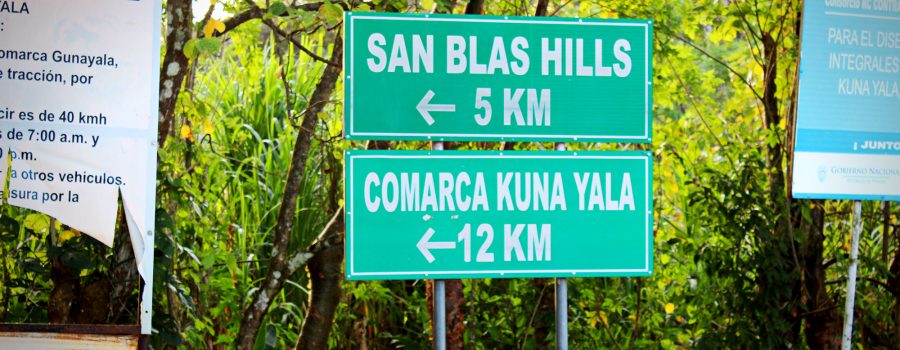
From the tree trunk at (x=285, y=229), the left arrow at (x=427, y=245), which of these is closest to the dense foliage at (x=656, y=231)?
the tree trunk at (x=285, y=229)

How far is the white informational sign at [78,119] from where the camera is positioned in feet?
14.2

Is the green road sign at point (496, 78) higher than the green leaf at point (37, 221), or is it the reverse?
the green road sign at point (496, 78)

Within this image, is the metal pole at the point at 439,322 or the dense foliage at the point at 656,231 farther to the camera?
the dense foliage at the point at 656,231

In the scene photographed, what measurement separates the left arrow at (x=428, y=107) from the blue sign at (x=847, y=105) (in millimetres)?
2748

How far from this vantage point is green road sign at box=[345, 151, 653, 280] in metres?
4.70

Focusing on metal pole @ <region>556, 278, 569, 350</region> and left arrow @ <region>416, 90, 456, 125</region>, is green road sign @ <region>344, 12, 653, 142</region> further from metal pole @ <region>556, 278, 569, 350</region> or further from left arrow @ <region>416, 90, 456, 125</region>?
metal pole @ <region>556, 278, 569, 350</region>

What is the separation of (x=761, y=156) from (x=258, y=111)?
3683mm

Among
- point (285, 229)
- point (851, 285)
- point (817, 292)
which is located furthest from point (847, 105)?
point (285, 229)

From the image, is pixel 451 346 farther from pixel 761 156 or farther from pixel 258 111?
pixel 258 111

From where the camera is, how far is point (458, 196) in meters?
4.76

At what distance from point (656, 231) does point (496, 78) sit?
349cm

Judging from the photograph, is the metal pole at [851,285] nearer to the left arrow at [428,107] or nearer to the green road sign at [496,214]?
the green road sign at [496,214]

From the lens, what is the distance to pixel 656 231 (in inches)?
316

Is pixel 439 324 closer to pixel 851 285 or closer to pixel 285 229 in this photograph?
pixel 285 229
